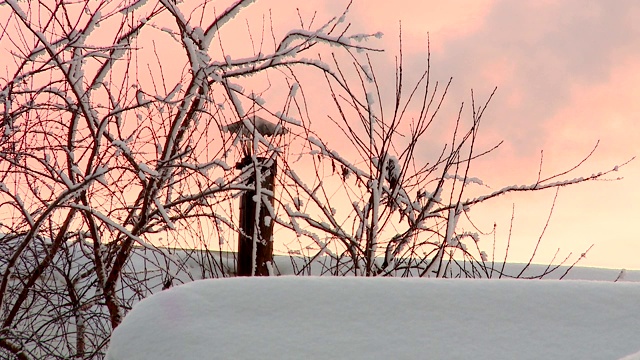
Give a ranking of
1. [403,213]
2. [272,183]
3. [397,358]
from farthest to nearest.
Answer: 1. [272,183]
2. [403,213]
3. [397,358]

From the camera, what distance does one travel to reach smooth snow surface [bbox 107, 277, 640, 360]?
1.67 metres

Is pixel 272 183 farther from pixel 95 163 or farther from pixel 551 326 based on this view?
pixel 551 326

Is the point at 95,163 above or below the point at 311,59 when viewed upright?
below

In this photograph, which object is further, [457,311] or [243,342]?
[457,311]

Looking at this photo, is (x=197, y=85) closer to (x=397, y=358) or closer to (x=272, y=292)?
(x=272, y=292)

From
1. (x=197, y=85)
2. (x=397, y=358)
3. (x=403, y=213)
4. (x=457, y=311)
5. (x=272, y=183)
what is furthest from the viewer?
(x=272, y=183)

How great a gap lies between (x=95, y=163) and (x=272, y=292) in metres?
3.03

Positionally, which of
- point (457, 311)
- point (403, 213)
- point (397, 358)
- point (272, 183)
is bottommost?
point (397, 358)

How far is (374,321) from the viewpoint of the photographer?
1.75 meters

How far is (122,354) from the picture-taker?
1709 millimetres

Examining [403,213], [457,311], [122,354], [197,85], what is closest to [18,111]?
[197,85]

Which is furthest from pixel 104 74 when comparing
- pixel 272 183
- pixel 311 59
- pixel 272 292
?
pixel 272 292

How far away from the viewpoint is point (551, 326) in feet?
5.99

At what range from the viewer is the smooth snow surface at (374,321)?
1.67 m
